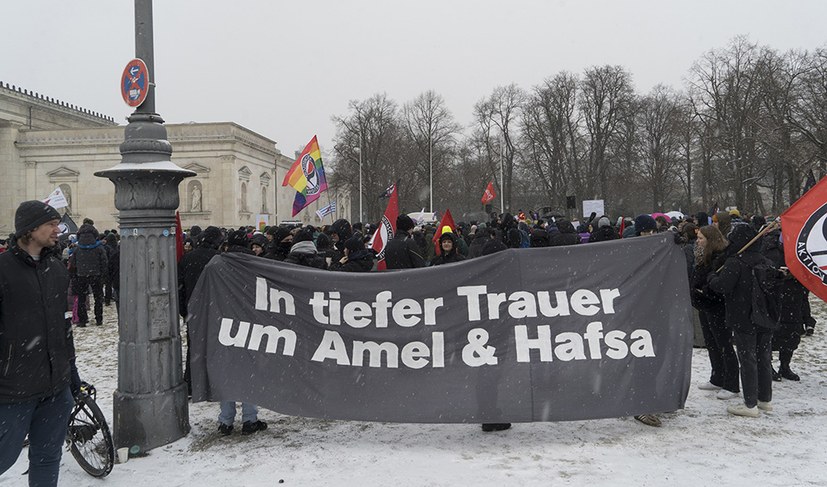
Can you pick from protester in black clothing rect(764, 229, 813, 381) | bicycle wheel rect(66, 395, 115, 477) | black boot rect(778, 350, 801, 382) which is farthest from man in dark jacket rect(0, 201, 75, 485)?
black boot rect(778, 350, 801, 382)

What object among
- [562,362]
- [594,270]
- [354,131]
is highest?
[354,131]

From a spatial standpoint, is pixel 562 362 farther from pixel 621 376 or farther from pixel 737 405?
pixel 737 405

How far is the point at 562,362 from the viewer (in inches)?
196

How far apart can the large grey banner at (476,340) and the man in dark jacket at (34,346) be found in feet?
5.71

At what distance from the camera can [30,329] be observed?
3.49m

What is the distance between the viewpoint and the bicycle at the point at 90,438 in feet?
14.9

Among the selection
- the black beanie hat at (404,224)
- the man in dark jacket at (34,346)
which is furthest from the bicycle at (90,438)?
the black beanie hat at (404,224)

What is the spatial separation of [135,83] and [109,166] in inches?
2098

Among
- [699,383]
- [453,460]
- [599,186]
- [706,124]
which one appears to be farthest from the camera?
[599,186]

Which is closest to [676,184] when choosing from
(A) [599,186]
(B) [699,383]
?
(A) [599,186]

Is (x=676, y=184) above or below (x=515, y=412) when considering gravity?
above

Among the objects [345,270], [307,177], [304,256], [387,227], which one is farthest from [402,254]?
[307,177]

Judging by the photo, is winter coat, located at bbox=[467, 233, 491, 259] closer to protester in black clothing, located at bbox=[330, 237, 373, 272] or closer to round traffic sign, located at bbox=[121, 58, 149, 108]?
protester in black clothing, located at bbox=[330, 237, 373, 272]

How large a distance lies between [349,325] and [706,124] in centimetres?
4422
